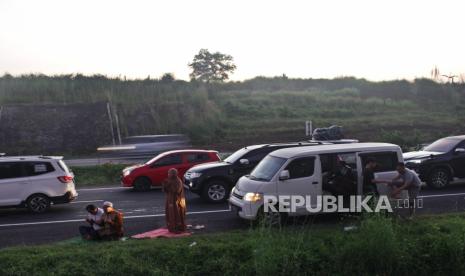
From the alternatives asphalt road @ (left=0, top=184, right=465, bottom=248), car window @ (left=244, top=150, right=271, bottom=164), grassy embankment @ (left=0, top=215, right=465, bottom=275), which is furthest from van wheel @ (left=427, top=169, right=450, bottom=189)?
grassy embankment @ (left=0, top=215, right=465, bottom=275)

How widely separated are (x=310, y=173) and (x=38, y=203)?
7.89 m

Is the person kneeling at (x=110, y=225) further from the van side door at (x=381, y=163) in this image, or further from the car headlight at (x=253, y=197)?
the van side door at (x=381, y=163)

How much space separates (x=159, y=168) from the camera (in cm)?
1781

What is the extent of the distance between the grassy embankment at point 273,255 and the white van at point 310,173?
4.99ft

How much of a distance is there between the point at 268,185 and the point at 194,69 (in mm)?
63620

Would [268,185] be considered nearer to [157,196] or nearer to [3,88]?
[157,196]

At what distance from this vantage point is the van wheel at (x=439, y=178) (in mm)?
15680

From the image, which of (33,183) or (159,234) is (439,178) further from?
(33,183)

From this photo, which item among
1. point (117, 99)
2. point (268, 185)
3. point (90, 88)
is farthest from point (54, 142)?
point (268, 185)

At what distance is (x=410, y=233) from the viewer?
30.9 ft

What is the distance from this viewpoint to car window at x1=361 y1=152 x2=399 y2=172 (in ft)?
36.9

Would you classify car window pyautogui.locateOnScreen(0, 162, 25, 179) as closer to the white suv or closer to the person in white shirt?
the white suv

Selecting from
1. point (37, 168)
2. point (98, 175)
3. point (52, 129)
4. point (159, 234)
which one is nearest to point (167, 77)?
point (52, 129)

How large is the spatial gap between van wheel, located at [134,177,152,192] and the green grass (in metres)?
3.22
